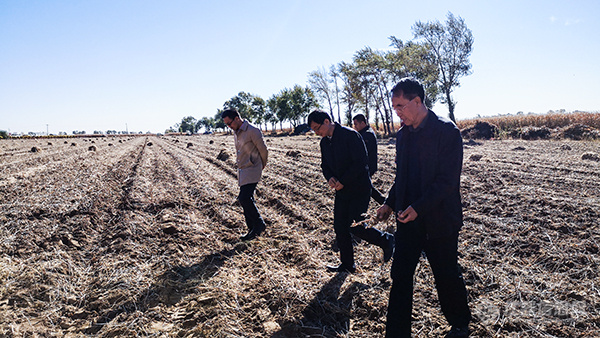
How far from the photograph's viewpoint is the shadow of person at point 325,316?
2887 millimetres

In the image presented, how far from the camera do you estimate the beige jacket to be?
4.91 m

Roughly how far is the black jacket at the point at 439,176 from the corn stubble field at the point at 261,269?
3.68ft

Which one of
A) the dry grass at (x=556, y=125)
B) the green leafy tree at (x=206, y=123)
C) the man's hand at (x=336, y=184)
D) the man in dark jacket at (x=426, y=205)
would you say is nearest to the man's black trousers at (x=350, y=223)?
the man's hand at (x=336, y=184)

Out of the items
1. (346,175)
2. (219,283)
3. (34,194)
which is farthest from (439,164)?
(34,194)

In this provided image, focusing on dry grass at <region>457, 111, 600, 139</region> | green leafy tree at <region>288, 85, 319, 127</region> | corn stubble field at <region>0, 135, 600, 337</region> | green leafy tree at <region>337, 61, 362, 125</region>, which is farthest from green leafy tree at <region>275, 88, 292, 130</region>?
corn stubble field at <region>0, 135, 600, 337</region>

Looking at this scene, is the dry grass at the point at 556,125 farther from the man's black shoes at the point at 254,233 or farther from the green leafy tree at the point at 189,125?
the green leafy tree at the point at 189,125

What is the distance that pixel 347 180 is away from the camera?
3.58 metres

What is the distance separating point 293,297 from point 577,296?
269cm

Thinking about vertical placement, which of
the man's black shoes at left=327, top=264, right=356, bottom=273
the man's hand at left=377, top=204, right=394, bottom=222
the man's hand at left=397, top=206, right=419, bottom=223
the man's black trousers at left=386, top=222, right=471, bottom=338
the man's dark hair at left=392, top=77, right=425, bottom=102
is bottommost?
the man's black shoes at left=327, top=264, right=356, bottom=273

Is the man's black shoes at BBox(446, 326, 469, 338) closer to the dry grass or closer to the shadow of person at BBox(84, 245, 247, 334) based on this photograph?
the shadow of person at BBox(84, 245, 247, 334)

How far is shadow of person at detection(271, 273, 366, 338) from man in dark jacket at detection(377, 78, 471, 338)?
1.99 ft

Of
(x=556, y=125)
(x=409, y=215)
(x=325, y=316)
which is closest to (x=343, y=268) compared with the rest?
(x=325, y=316)

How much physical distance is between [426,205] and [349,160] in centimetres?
154

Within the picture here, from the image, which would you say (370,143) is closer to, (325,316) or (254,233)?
(254,233)
